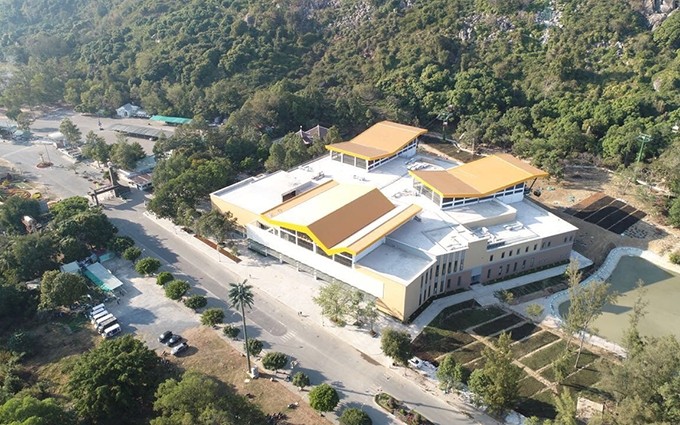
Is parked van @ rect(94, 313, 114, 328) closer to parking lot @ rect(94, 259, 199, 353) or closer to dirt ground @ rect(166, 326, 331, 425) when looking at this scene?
parking lot @ rect(94, 259, 199, 353)

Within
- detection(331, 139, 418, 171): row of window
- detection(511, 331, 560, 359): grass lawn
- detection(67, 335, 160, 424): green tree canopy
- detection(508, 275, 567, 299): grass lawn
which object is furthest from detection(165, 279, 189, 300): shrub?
detection(508, 275, 567, 299): grass lawn

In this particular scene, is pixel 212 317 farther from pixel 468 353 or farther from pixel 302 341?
pixel 468 353

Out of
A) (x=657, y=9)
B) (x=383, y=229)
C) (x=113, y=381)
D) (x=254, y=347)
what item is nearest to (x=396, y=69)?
(x=657, y=9)

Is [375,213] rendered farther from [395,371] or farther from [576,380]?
[576,380]

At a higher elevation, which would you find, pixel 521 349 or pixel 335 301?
pixel 335 301

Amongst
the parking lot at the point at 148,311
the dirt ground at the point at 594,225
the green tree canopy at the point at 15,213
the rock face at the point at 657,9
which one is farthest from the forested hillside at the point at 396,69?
the parking lot at the point at 148,311

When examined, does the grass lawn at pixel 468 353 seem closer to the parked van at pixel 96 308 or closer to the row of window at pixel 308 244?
the row of window at pixel 308 244
